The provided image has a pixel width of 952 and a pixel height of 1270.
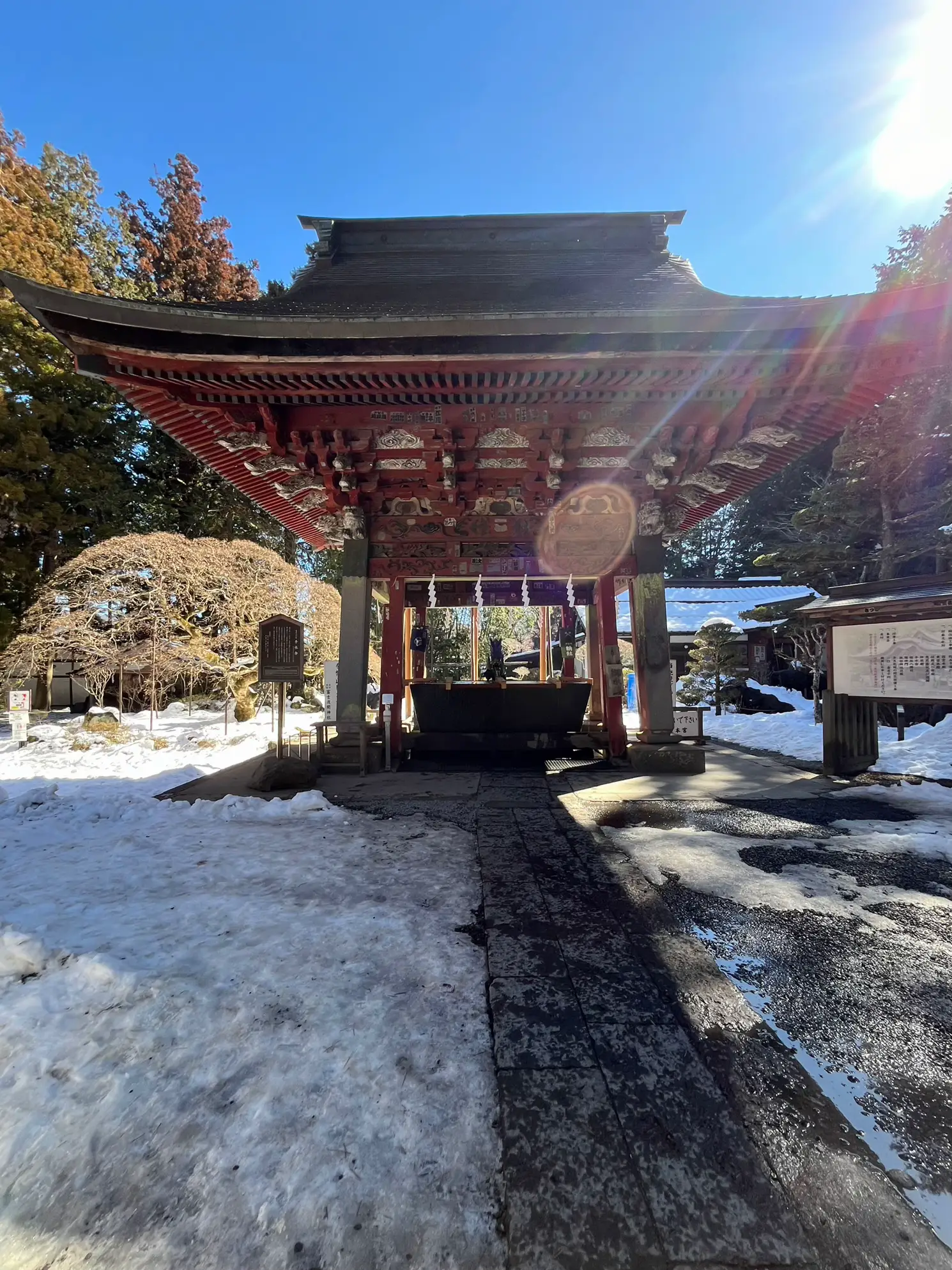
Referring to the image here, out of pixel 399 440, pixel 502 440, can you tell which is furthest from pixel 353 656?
pixel 502 440

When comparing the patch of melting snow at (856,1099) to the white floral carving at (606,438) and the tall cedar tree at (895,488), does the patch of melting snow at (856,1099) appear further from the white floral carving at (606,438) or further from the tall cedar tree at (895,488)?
the tall cedar tree at (895,488)

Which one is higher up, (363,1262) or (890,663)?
(890,663)

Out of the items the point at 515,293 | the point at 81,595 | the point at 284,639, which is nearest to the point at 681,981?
the point at 284,639

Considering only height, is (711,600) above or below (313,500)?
above

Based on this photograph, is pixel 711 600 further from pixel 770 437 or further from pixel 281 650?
pixel 281 650

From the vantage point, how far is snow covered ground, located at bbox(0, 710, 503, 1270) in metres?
1.37

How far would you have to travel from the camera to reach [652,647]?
7.13 metres

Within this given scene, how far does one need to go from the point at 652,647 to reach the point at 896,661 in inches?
102

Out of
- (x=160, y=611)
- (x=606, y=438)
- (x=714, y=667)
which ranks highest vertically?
(x=606, y=438)

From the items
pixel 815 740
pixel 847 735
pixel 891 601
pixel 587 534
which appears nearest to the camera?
→ pixel 891 601

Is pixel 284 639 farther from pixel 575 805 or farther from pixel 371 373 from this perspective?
pixel 575 805

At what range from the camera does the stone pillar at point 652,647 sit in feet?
23.3

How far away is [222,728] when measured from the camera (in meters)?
11.8

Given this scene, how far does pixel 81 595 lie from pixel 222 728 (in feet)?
13.3
